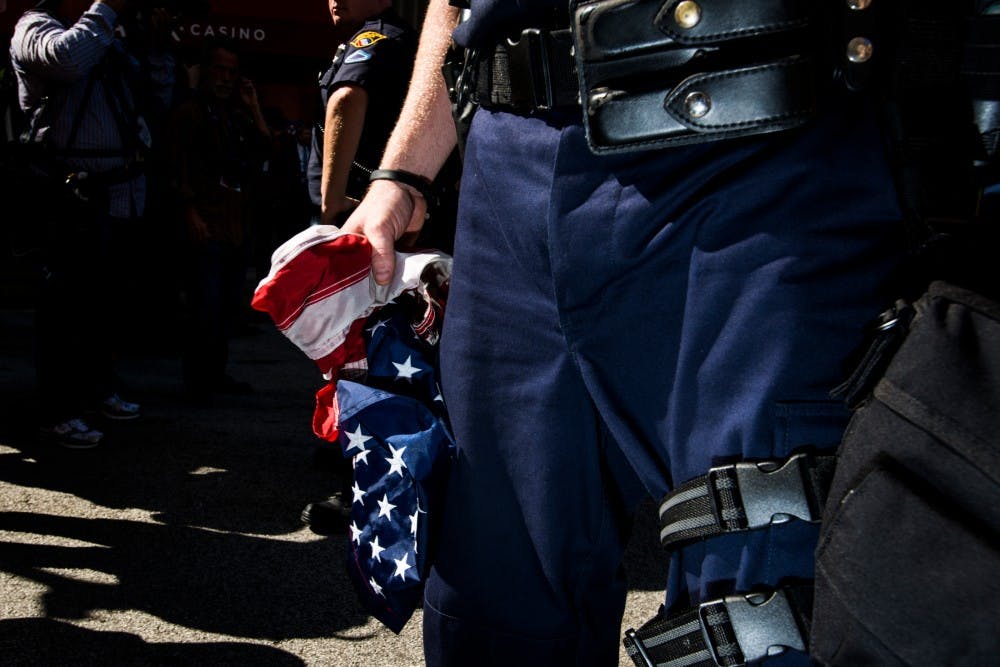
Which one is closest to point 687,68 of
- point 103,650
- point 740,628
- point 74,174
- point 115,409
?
point 740,628

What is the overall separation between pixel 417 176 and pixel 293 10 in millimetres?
11424

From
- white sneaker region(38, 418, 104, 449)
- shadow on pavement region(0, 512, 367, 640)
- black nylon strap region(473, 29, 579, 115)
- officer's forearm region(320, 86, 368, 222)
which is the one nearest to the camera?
black nylon strap region(473, 29, 579, 115)

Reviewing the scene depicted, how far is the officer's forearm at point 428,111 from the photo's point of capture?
1.46 m

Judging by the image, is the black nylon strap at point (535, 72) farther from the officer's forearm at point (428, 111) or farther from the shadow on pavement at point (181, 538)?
the shadow on pavement at point (181, 538)

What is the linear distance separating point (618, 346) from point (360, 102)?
2.45m

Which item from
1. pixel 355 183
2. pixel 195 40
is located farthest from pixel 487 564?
pixel 195 40

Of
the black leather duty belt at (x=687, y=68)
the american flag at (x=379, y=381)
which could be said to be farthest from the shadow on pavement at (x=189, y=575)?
the black leather duty belt at (x=687, y=68)

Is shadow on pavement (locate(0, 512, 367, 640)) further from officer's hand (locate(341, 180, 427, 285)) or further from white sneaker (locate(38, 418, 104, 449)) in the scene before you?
officer's hand (locate(341, 180, 427, 285))

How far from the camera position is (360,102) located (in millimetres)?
3303

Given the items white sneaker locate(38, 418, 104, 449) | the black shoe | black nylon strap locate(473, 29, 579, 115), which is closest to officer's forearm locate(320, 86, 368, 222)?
the black shoe

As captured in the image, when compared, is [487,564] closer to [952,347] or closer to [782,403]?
[782,403]

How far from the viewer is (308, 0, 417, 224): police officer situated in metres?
3.28

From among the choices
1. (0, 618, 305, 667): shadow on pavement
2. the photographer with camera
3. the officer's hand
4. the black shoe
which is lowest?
the black shoe

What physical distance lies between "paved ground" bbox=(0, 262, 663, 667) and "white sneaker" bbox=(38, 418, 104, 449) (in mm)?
57
